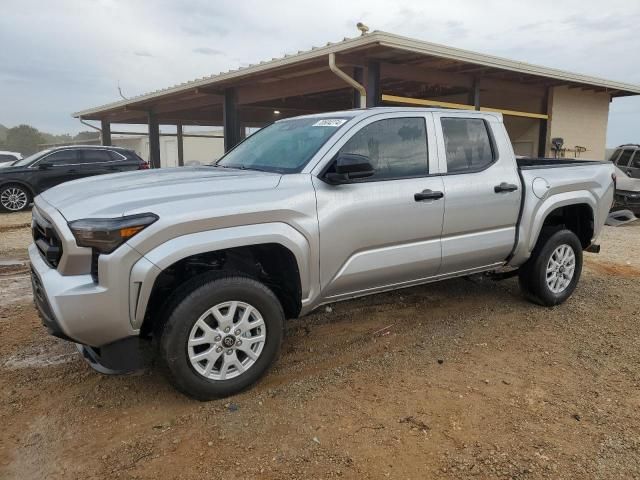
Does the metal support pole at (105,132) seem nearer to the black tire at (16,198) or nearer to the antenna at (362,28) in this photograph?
the black tire at (16,198)

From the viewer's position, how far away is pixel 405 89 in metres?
16.2

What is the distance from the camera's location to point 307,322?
15.5ft

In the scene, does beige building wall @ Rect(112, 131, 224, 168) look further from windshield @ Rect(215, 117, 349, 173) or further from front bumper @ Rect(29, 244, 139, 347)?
front bumper @ Rect(29, 244, 139, 347)

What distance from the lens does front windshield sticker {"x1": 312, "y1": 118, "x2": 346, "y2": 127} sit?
3.91 metres

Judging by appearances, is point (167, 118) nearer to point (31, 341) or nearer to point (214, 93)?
point (214, 93)

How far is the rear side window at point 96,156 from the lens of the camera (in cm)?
1305

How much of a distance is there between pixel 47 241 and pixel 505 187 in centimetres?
354

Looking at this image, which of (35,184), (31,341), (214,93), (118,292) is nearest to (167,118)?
(214,93)

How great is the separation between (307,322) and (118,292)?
2179mm

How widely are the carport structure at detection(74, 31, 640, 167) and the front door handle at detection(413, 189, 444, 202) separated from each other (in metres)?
5.98

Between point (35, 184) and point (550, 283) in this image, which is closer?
point (550, 283)

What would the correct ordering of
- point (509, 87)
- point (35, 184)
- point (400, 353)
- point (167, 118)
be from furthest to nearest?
point (167, 118) → point (509, 87) → point (35, 184) → point (400, 353)

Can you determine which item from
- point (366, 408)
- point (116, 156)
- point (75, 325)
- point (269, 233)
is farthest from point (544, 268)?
point (116, 156)

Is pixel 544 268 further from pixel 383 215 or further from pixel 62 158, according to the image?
pixel 62 158
